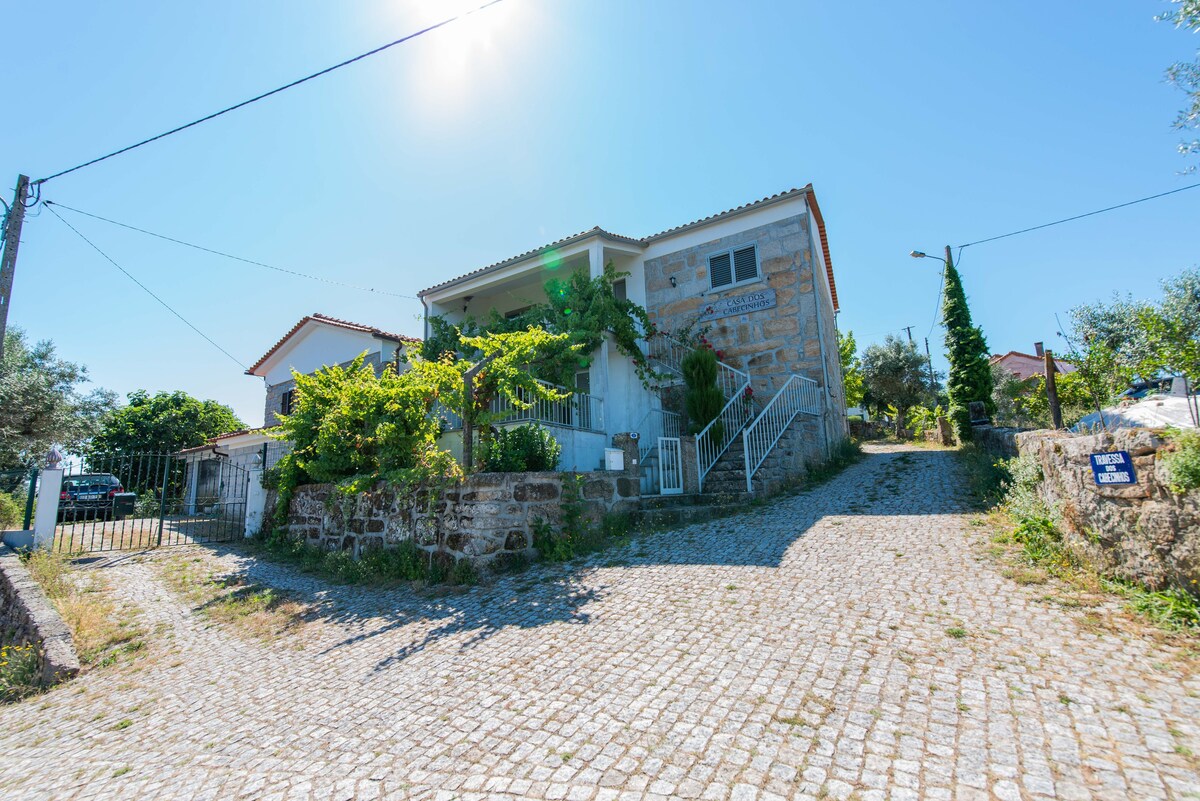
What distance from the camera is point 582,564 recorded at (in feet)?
21.3

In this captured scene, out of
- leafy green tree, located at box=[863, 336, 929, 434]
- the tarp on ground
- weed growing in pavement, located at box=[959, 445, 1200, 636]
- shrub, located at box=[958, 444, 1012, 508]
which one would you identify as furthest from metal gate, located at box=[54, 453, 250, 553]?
leafy green tree, located at box=[863, 336, 929, 434]

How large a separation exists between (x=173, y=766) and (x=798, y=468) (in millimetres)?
9293

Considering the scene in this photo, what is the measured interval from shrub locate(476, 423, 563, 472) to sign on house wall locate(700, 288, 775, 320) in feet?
21.9

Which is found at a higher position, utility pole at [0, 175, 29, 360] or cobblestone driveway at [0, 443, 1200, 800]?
utility pole at [0, 175, 29, 360]

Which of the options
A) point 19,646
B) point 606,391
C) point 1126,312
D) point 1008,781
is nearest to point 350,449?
point 19,646

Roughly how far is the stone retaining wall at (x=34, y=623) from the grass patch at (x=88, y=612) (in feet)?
0.36

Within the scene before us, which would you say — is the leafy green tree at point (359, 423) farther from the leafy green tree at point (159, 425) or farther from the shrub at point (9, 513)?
the leafy green tree at point (159, 425)

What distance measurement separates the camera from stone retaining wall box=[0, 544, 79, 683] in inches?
198

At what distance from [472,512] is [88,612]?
176 inches

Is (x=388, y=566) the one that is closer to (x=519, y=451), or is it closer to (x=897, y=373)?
(x=519, y=451)

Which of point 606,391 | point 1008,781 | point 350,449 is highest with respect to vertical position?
point 606,391

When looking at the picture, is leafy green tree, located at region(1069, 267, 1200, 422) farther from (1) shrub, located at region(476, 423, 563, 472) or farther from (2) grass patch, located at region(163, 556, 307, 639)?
(2) grass patch, located at region(163, 556, 307, 639)

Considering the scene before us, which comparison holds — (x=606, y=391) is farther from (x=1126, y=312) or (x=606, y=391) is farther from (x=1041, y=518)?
(x=1126, y=312)

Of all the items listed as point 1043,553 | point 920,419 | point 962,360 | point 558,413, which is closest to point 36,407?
point 558,413
